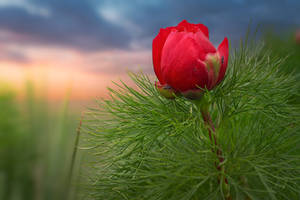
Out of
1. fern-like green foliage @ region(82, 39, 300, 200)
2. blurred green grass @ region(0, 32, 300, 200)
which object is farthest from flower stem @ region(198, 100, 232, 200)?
blurred green grass @ region(0, 32, 300, 200)

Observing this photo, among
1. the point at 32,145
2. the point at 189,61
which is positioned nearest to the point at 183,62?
the point at 189,61

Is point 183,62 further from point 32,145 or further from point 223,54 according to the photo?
point 32,145

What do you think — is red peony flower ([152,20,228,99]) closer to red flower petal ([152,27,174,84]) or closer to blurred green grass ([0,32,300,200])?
red flower petal ([152,27,174,84])

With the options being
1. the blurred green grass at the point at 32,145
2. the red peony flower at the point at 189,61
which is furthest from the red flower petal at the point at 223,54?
the blurred green grass at the point at 32,145

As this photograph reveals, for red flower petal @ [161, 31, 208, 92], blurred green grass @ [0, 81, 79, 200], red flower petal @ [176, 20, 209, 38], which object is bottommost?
blurred green grass @ [0, 81, 79, 200]

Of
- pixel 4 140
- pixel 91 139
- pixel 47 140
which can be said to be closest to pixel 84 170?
pixel 91 139

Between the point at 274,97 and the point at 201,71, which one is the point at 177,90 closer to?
the point at 201,71
